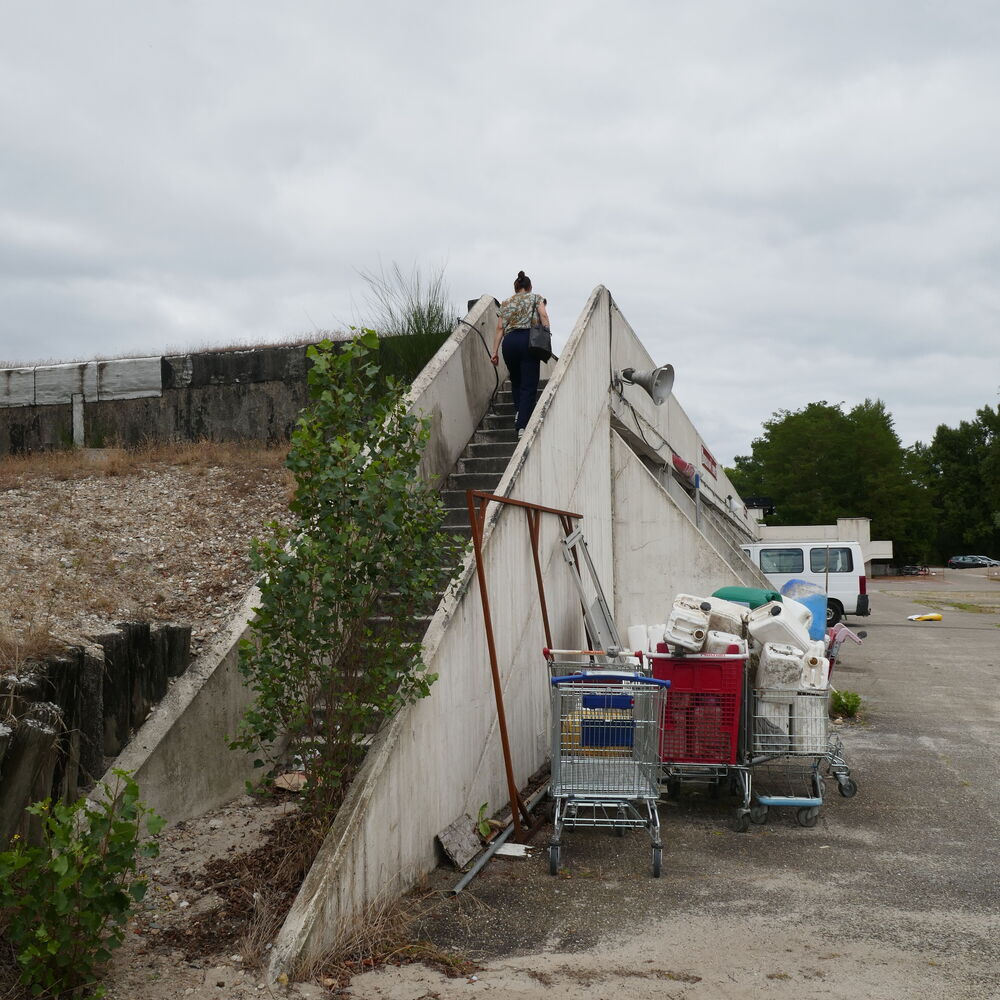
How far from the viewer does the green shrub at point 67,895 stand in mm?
3518

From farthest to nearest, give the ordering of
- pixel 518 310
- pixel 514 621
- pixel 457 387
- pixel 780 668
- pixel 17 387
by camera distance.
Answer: pixel 17 387, pixel 518 310, pixel 457 387, pixel 514 621, pixel 780 668

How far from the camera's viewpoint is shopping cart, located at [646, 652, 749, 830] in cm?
642

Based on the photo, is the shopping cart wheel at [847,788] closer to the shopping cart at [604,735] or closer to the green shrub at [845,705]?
the shopping cart at [604,735]

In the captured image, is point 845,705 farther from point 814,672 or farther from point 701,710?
point 701,710

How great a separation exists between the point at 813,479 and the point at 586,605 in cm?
5791

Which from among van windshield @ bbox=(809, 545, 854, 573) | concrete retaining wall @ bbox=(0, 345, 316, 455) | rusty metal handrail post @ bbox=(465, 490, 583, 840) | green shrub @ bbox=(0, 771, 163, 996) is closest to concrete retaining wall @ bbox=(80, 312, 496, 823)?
rusty metal handrail post @ bbox=(465, 490, 583, 840)

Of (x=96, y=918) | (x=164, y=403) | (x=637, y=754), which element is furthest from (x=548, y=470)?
(x=164, y=403)

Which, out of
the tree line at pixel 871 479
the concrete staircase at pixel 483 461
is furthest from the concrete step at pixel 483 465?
the tree line at pixel 871 479

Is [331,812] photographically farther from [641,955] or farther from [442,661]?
[641,955]

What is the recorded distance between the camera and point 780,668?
654 centimetres

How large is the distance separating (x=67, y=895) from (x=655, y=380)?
29.2 feet

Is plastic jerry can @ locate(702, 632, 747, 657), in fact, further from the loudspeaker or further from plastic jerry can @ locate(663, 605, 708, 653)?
the loudspeaker

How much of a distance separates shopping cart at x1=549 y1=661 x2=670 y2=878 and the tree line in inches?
2245

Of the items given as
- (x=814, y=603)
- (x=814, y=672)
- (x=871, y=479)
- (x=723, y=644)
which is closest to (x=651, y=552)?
(x=814, y=603)
